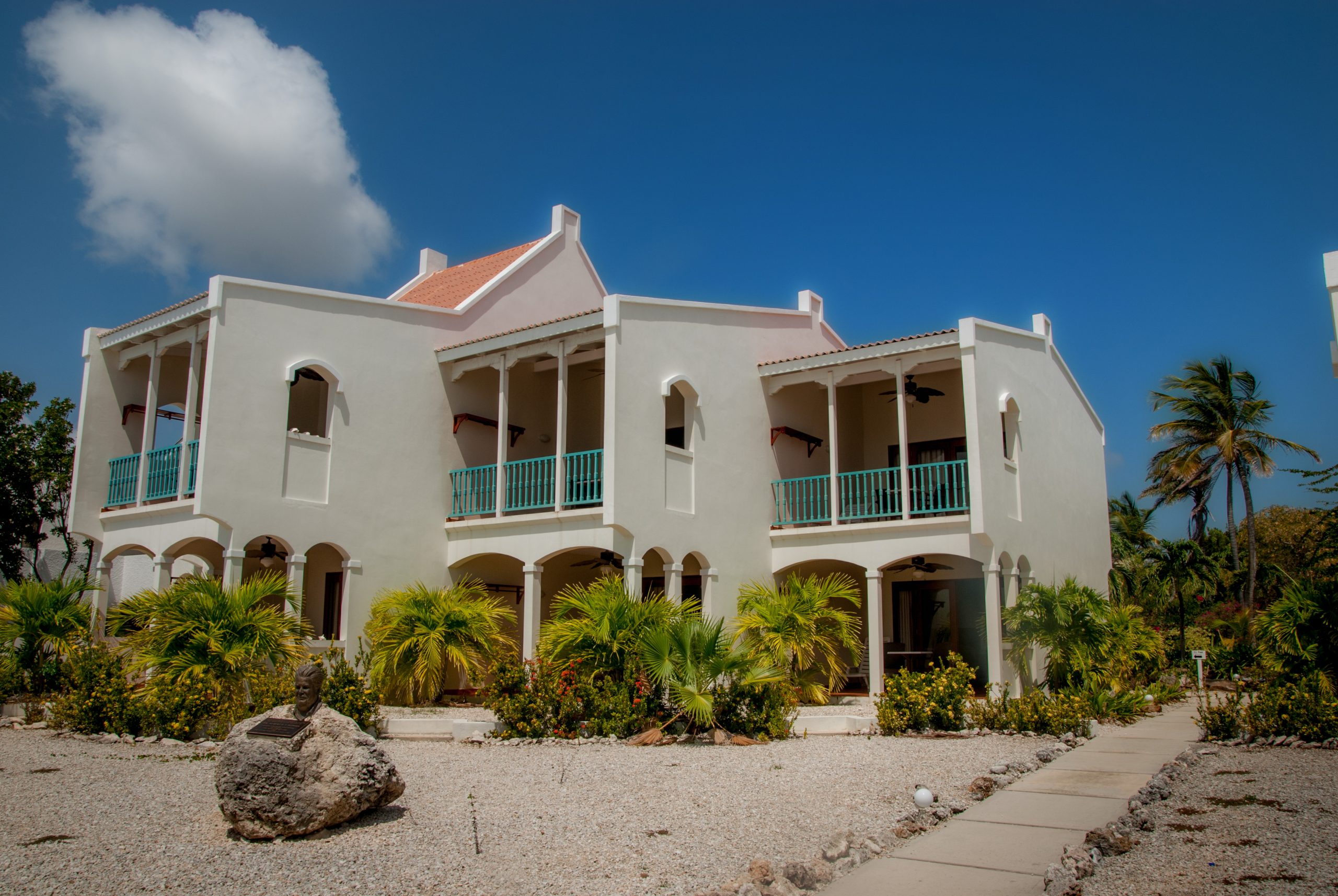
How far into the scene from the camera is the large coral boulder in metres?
6.97

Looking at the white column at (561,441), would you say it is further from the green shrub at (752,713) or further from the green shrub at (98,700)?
the green shrub at (98,700)

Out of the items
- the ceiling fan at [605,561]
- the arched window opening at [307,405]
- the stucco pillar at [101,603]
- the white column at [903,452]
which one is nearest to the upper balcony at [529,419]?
the ceiling fan at [605,561]

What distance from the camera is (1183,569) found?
2558cm

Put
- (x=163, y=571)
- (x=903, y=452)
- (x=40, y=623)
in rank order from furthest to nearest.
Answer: (x=903, y=452) < (x=163, y=571) < (x=40, y=623)

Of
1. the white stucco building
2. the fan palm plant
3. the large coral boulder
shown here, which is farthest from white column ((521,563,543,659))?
the large coral boulder

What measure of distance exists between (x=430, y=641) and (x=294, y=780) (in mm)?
7685

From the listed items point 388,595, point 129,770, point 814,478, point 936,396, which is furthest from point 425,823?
point 936,396

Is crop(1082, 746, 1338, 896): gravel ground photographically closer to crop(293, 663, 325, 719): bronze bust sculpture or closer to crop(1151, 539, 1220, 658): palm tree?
crop(293, 663, 325, 719): bronze bust sculpture

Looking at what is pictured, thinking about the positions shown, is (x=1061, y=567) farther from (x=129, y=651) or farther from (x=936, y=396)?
(x=129, y=651)

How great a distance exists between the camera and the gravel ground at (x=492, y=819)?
20.4ft

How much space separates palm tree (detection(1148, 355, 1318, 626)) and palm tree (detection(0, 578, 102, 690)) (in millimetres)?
31712

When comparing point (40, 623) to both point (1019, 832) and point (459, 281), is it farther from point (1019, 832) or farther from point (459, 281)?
point (1019, 832)

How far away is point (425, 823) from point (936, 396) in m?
15.6

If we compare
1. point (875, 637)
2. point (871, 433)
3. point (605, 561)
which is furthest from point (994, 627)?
point (605, 561)
